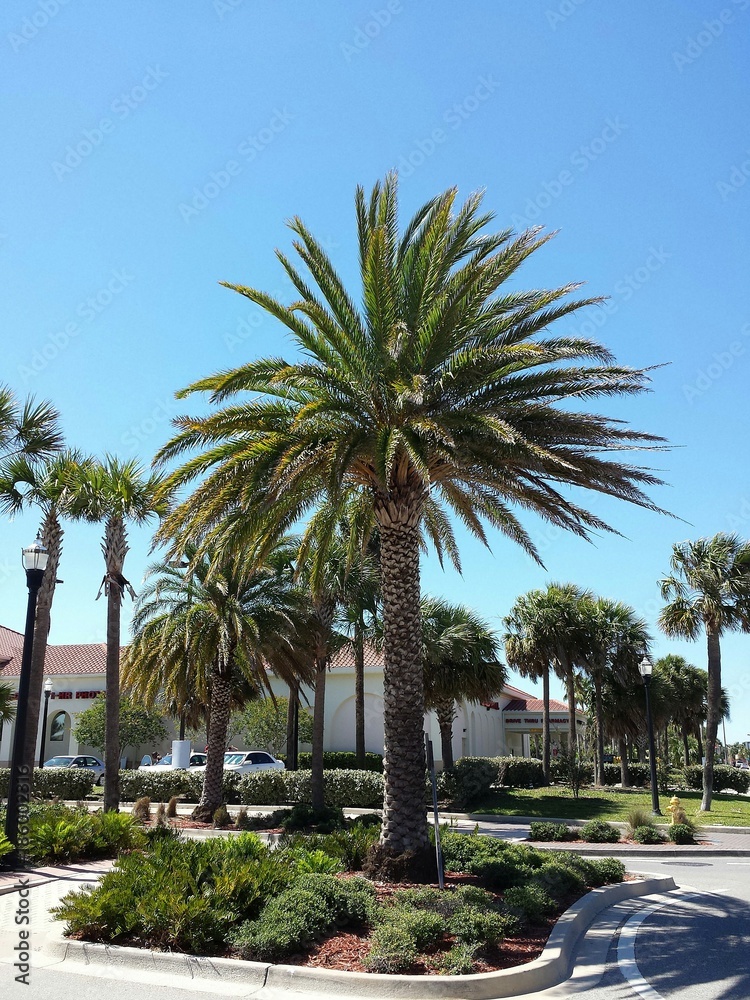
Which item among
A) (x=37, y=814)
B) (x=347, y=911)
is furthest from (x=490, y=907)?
(x=37, y=814)

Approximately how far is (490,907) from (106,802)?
1297 centimetres

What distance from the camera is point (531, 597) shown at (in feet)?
117

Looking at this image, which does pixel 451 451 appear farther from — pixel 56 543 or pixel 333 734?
pixel 333 734

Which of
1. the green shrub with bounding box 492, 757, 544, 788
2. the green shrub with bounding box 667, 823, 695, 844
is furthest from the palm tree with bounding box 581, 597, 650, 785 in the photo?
the green shrub with bounding box 667, 823, 695, 844

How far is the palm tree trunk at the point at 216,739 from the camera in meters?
22.0

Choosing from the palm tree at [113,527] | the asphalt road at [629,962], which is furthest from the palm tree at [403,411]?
the palm tree at [113,527]

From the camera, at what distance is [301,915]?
7.96 meters

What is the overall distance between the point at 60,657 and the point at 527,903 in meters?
47.2

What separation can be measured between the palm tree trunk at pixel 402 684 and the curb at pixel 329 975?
10.6 ft

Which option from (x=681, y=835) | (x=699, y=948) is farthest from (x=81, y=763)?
(x=699, y=948)

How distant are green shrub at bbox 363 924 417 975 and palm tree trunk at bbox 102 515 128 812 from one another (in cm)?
1293

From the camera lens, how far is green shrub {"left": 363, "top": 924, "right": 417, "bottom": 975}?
711cm

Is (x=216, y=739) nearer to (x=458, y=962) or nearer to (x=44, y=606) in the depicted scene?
(x=44, y=606)

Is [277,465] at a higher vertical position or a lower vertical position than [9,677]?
higher
